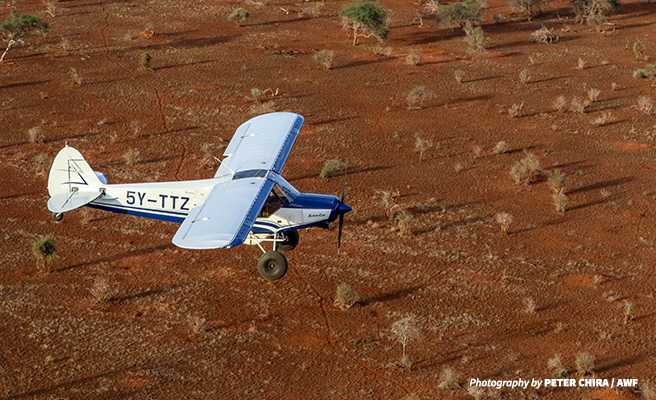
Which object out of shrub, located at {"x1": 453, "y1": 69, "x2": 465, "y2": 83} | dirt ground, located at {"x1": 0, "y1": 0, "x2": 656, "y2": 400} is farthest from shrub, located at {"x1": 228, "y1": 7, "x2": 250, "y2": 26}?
shrub, located at {"x1": 453, "y1": 69, "x2": 465, "y2": 83}

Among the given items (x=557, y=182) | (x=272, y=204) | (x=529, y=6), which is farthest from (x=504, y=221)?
(x=529, y=6)

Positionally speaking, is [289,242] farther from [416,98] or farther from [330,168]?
[416,98]

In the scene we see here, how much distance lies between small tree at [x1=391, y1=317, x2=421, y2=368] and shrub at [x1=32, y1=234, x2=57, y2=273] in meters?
10.9

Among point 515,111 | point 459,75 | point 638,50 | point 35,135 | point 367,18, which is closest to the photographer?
point 35,135

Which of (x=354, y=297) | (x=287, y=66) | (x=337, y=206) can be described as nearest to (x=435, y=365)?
(x=354, y=297)

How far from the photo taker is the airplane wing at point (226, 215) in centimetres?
1766

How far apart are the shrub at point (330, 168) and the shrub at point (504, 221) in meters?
6.83

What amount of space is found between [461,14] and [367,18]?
20.5 feet

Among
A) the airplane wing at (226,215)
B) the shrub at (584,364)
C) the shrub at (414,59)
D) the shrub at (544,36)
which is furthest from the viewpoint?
the shrub at (544,36)

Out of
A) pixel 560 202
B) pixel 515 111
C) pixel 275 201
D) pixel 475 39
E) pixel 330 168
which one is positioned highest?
pixel 475 39

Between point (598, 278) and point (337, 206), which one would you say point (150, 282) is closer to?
point (337, 206)

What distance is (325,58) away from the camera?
41.4 meters

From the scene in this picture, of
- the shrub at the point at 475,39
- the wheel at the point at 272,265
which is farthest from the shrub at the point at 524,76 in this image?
the wheel at the point at 272,265

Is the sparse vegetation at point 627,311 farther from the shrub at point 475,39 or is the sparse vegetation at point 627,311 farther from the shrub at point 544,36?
the shrub at point 544,36
